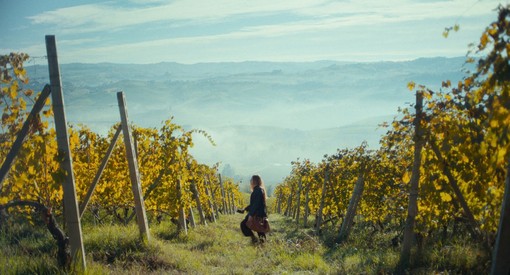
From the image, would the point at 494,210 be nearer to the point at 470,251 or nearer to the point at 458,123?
the point at 458,123

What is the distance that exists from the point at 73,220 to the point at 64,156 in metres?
0.79

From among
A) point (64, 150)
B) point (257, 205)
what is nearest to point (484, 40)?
point (64, 150)

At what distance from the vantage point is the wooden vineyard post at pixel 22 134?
5281mm

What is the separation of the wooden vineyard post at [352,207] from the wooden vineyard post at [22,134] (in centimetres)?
822

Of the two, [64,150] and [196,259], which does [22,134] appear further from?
[196,259]

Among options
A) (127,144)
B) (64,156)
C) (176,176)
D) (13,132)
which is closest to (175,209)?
(176,176)

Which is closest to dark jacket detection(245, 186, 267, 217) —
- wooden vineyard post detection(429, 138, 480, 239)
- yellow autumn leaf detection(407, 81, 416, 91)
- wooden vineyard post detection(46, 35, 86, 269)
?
wooden vineyard post detection(429, 138, 480, 239)

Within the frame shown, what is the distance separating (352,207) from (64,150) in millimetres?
8383

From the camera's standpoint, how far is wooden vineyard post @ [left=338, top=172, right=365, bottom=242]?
11773mm

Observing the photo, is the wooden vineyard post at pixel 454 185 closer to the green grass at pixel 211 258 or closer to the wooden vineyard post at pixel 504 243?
the green grass at pixel 211 258

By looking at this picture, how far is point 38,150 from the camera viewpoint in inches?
234

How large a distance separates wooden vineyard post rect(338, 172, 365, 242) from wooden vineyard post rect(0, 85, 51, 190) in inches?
324

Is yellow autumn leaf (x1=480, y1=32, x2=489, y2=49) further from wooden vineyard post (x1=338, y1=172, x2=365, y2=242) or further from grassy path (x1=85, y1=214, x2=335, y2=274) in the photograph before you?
wooden vineyard post (x1=338, y1=172, x2=365, y2=242)

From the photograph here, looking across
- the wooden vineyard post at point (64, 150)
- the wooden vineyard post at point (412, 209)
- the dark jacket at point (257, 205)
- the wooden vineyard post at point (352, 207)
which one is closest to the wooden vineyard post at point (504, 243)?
the wooden vineyard post at point (412, 209)
